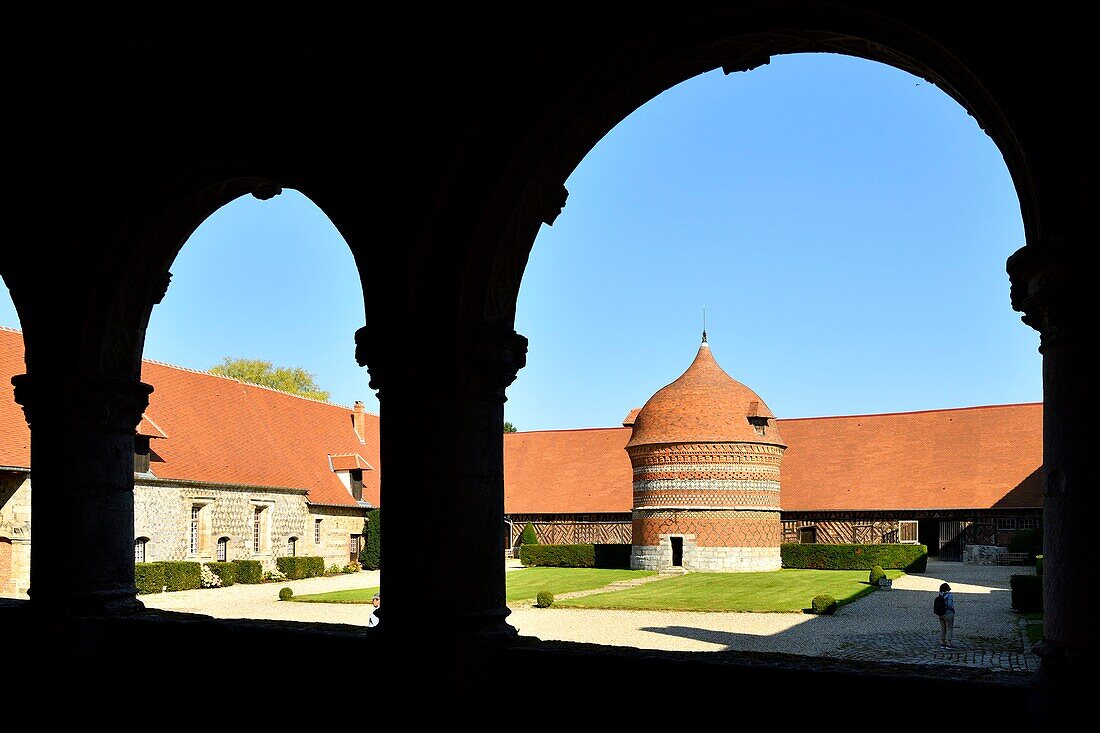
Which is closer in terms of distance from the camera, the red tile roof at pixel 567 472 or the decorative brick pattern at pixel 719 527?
the decorative brick pattern at pixel 719 527

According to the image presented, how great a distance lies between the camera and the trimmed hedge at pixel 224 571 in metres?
31.8

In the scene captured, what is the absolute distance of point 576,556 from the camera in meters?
40.6

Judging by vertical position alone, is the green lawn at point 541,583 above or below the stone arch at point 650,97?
below

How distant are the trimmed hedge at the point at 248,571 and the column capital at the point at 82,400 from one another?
84.4 ft

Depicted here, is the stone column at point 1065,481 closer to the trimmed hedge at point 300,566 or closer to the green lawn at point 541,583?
the green lawn at point 541,583

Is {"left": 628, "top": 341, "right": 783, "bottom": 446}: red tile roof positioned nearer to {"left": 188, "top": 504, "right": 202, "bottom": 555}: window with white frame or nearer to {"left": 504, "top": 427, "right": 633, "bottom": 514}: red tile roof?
{"left": 504, "top": 427, "right": 633, "bottom": 514}: red tile roof

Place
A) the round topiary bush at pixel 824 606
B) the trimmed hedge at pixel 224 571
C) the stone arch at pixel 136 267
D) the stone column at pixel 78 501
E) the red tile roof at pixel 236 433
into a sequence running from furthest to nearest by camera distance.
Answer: the trimmed hedge at pixel 224 571 → the red tile roof at pixel 236 433 → the round topiary bush at pixel 824 606 → the stone column at pixel 78 501 → the stone arch at pixel 136 267

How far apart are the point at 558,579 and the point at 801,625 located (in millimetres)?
14233

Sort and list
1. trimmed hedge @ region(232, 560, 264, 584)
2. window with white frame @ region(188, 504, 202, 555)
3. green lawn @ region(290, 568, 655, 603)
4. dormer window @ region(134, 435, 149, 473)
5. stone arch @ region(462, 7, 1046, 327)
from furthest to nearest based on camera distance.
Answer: trimmed hedge @ region(232, 560, 264, 584) < window with white frame @ region(188, 504, 202, 555) < dormer window @ region(134, 435, 149, 473) < green lawn @ region(290, 568, 655, 603) < stone arch @ region(462, 7, 1046, 327)

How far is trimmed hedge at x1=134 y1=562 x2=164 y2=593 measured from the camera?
28062 millimetres

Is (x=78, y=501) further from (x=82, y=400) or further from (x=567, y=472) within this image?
(x=567, y=472)

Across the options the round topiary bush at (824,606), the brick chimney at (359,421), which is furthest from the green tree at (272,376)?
the round topiary bush at (824,606)

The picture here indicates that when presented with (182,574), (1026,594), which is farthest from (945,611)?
(182,574)

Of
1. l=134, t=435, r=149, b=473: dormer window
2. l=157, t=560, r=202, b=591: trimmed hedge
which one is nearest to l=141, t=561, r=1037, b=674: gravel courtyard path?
l=157, t=560, r=202, b=591: trimmed hedge
